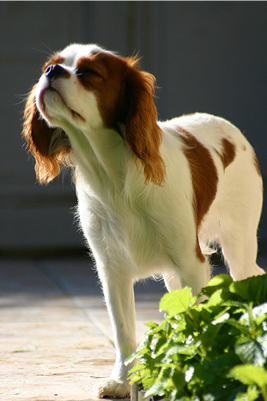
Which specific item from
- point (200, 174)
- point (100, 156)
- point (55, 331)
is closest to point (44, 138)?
point (100, 156)

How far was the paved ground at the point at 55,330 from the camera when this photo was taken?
8.16 feet

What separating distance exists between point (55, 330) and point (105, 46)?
4.05 meters

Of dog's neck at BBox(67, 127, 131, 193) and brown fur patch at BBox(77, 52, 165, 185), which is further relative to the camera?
dog's neck at BBox(67, 127, 131, 193)

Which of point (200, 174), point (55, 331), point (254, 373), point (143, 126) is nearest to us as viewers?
point (254, 373)

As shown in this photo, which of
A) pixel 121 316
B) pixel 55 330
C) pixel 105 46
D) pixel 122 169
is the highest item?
pixel 122 169

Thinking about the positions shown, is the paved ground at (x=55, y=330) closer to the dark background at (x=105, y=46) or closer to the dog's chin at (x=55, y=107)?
the dark background at (x=105, y=46)

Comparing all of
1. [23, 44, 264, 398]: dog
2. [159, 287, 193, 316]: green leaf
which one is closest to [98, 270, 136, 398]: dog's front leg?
[23, 44, 264, 398]: dog

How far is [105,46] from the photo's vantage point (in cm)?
658

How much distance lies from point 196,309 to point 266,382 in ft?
1.16

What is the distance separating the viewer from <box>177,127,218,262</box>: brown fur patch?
2.55 m

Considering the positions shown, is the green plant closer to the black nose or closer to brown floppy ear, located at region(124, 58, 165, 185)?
brown floppy ear, located at region(124, 58, 165, 185)

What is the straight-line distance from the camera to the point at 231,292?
A: 1497 mm

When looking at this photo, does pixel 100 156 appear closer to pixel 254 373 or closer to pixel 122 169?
pixel 122 169

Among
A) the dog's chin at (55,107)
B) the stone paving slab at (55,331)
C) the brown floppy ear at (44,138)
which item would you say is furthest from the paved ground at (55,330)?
the dog's chin at (55,107)
